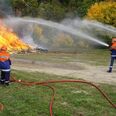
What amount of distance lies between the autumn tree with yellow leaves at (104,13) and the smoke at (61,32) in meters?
0.98

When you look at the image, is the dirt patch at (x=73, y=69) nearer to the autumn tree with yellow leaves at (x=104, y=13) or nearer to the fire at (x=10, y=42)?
the fire at (x=10, y=42)

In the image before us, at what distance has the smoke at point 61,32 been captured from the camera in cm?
3775

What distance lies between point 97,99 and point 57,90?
5.05ft

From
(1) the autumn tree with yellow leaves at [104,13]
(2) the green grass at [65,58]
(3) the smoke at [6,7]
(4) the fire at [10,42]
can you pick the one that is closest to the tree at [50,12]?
(3) the smoke at [6,7]

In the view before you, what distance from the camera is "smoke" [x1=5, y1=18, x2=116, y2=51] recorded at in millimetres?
37750

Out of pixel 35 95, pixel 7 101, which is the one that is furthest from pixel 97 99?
pixel 7 101

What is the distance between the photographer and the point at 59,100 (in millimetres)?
11906

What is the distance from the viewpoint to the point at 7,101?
11.5 m

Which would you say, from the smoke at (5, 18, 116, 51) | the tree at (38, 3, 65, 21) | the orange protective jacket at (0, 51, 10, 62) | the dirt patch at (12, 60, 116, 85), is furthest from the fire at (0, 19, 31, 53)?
the orange protective jacket at (0, 51, 10, 62)

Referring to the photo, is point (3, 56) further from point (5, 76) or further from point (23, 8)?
point (23, 8)

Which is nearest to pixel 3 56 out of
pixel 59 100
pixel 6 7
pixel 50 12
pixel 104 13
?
pixel 59 100

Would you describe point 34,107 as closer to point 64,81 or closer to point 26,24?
point 64,81

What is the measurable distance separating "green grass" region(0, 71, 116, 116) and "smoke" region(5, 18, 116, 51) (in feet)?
74.7

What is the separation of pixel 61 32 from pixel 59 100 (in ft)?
105
